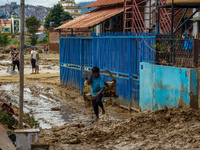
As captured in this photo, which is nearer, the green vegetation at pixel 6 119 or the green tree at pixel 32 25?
the green vegetation at pixel 6 119

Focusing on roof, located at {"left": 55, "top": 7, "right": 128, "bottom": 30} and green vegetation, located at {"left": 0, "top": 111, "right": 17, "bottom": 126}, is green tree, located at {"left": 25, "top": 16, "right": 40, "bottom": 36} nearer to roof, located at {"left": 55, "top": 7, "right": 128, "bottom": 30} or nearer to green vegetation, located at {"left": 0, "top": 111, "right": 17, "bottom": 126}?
roof, located at {"left": 55, "top": 7, "right": 128, "bottom": 30}

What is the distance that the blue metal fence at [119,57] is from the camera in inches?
436

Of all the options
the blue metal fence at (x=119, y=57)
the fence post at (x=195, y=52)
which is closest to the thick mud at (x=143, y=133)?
the fence post at (x=195, y=52)

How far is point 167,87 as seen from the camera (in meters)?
9.34

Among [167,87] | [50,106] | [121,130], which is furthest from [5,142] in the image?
[50,106]

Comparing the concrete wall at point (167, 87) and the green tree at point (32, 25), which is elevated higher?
the green tree at point (32, 25)

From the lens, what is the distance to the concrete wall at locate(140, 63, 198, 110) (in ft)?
28.0

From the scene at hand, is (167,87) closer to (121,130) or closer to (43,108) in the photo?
(121,130)

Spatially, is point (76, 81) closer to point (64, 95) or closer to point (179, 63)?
point (64, 95)

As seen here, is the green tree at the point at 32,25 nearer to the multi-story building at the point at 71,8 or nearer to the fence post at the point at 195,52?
the multi-story building at the point at 71,8

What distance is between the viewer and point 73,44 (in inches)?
631

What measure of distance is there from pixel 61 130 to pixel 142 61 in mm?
3458

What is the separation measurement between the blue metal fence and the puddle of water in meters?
1.76

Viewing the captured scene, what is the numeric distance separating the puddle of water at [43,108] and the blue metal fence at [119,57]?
176 centimetres
